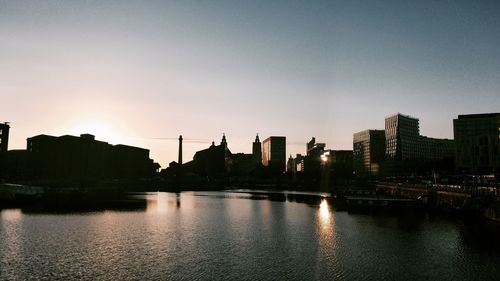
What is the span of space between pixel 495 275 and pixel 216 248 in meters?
35.7

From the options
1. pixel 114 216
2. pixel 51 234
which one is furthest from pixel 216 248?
pixel 114 216

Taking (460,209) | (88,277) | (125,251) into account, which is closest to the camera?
(88,277)

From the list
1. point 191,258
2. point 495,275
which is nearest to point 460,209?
point 495,275

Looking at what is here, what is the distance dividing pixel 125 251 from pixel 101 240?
1094cm

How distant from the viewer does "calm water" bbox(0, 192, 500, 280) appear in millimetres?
44438

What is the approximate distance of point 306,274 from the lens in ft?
146

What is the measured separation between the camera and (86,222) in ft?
281

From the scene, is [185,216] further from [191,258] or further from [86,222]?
[191,258]

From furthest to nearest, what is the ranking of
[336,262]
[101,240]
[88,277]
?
[101,240] → [336,262] → [88,277]

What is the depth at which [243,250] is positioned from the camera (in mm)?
57594

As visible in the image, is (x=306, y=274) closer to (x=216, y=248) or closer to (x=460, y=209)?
(x=216, y=248)

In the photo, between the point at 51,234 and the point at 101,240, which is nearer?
the point at 101,240

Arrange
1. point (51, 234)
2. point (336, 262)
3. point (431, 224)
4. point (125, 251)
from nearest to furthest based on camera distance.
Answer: point (336, 262), point (125, 251), point (51, 234), point (431, 224)

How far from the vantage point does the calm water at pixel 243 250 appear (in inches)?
1750
